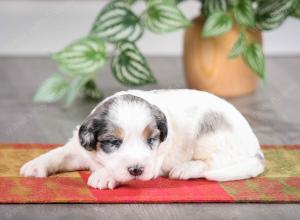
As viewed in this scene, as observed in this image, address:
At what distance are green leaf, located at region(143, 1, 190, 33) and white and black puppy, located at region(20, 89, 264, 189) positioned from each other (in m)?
0.60

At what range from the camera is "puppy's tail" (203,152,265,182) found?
85.4 inches

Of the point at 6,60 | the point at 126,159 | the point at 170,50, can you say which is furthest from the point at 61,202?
the point at 170,50

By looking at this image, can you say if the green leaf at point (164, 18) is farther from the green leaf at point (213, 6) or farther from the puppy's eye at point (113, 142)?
the puppy's eye at point (113, 142)

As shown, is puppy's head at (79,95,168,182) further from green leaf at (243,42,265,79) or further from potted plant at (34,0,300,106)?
green leaf at (243,42,265,79)

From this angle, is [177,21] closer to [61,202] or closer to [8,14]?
[61,202]

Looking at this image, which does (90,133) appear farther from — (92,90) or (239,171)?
(92,90)

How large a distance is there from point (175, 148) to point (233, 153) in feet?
0.54

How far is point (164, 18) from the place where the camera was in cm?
283

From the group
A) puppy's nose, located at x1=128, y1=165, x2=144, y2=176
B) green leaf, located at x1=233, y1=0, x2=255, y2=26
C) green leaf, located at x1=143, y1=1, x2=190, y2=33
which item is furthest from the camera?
green leaf, located at x1=233, y1=0, x2=255, y2=26

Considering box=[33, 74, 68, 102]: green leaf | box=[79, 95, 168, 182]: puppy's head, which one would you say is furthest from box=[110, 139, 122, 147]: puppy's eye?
box=[33, 74, 68, 102]: green leaf

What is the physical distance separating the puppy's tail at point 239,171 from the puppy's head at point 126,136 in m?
0.20

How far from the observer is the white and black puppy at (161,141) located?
2.02 meters

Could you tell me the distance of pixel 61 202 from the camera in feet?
6.67

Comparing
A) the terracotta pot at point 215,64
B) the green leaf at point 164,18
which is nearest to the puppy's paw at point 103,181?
the green leaf at point 164,18
